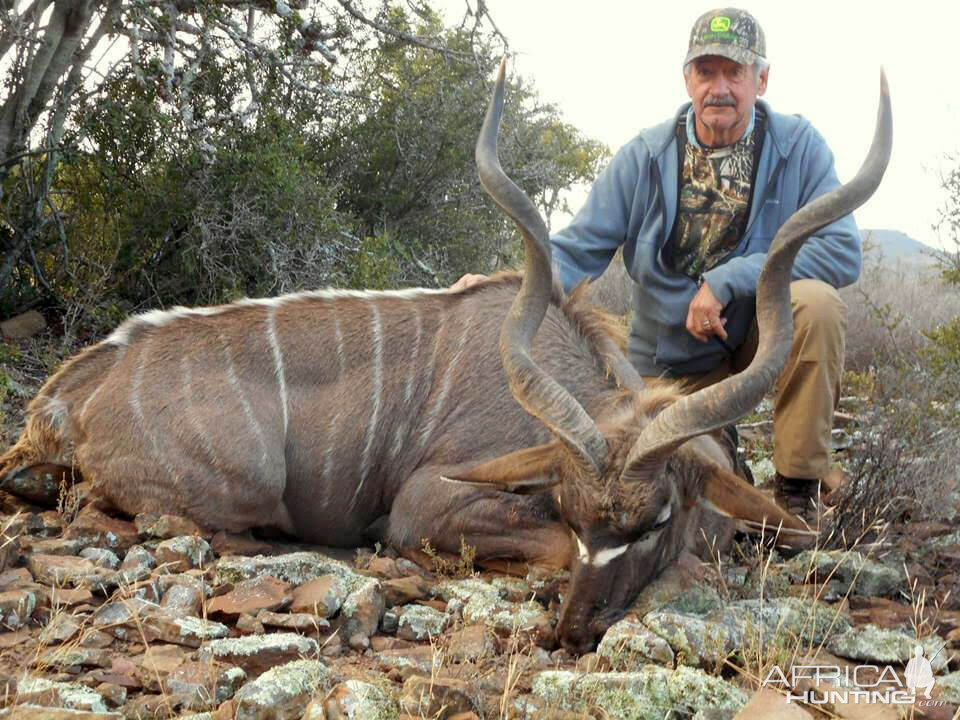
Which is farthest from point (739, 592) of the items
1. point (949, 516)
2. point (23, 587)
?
point (23, 587)

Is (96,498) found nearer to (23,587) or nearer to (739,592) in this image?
(23,587)

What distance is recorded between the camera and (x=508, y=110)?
873cm

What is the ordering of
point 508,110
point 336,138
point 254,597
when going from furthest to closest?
point 508,110, point 336,138, point 254,597

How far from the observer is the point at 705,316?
3.88 meters

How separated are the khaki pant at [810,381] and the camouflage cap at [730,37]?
0.98 m

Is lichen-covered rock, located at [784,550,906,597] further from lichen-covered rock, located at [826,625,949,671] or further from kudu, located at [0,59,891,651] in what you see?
lichen-covered rock, located at [826,625,949,671]

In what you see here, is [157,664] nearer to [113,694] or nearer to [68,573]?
[113,694]

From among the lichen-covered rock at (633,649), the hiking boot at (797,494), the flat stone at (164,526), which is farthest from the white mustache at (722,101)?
the flat stone at (164,526)

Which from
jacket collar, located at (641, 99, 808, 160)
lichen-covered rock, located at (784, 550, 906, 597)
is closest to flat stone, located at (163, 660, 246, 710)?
lichen-covered rock, located at (784, 550, 906, 597)

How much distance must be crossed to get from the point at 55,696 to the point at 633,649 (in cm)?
136

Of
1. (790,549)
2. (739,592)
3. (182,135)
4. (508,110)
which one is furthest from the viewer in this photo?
(508,110)

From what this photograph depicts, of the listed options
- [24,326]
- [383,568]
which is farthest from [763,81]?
[24,326]

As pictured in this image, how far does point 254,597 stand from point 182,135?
424 cm

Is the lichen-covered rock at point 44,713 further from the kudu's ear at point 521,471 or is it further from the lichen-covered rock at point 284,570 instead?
the kudu's ear at point 521,471
